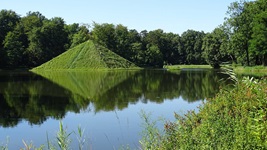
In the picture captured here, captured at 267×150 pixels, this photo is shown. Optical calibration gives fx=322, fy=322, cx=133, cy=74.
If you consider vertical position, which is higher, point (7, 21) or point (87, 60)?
point (7, 21)

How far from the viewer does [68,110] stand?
595 inches

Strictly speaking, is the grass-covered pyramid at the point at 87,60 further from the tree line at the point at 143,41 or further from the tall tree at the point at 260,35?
the tall tree at the point at 260,35

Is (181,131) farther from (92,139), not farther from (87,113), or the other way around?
(87,113)

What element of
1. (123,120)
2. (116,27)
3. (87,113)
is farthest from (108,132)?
(116,27)

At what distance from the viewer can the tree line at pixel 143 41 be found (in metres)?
61.2

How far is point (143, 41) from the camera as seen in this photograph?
382ft

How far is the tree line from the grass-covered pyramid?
12.9 meters

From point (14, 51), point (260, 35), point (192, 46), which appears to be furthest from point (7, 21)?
point (260, 35)

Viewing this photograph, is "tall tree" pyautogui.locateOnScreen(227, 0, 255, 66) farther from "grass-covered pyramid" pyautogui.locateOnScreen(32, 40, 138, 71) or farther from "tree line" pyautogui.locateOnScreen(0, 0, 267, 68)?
"grass-covered pyramid" pyautogui.locateOnScreen(32, 40, 138, 71)

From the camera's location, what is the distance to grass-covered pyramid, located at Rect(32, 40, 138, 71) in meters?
71.4

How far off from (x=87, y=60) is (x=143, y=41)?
46.6 meters

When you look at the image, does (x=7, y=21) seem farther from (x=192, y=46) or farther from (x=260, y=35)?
(x=260, y=35)

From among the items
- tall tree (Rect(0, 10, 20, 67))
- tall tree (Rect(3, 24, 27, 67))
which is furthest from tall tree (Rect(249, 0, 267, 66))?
tall tree (Rect(0, 10, 20, 67))

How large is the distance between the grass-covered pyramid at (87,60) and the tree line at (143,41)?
1287cm
